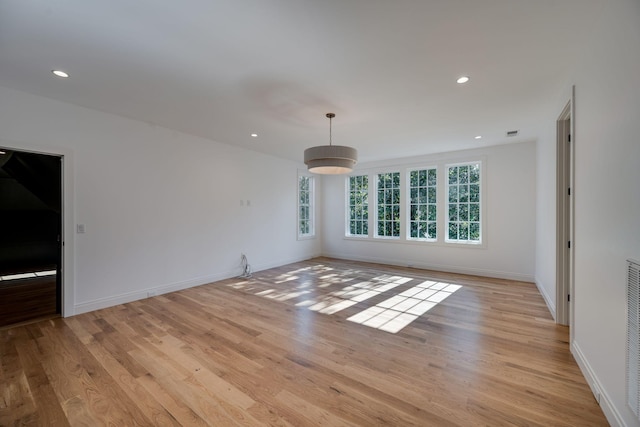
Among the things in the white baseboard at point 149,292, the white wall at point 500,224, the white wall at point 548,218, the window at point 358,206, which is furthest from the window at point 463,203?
the white baseboard at point 149,292

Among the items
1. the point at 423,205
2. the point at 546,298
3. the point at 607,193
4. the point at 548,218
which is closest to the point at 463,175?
the point at 423,205

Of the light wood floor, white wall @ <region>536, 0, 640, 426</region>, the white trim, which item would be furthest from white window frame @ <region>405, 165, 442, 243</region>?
white wall @ <region>536, 0, 640, 426</region>

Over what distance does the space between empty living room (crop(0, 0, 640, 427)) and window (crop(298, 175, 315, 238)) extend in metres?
1.59

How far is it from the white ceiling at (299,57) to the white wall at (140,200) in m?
0.37

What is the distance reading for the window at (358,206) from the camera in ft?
23.9

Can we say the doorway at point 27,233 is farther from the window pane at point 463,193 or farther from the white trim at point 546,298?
the window pane at point 463,193

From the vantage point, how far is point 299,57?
2359 mm

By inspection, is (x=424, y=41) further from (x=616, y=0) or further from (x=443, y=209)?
(x=443, y=209)

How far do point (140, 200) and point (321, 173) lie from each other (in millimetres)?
2863

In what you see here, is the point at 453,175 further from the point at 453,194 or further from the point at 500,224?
the point at 500,224

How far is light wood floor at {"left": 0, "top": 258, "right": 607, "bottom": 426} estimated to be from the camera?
1.78 metres

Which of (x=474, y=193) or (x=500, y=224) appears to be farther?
(x=474, y=193)

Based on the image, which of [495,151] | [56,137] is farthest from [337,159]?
[495,151]

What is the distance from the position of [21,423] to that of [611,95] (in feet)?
14.3
